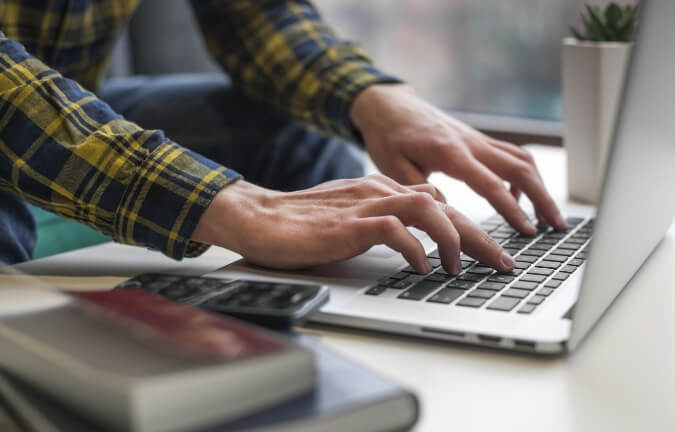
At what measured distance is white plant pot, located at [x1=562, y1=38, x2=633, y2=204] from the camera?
0.91 meters

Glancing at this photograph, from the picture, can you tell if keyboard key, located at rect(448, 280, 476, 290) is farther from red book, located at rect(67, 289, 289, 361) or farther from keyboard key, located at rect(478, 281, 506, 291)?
red book, located at rect(67, 289, 289, 361)

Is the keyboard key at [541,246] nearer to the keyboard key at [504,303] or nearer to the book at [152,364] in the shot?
the keyboard key at [504,303]

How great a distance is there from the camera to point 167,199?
642mm

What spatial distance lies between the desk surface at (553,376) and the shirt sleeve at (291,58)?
58cm

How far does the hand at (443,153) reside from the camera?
78cm

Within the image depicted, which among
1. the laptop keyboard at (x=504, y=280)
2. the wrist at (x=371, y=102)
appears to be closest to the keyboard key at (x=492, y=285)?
the laptop keyboard at (x=504, y=280)

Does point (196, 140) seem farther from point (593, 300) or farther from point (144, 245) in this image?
point (593, 300)

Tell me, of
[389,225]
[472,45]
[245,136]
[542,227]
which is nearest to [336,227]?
[389,225]

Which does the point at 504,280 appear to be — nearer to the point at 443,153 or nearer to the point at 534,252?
the point at 534,252

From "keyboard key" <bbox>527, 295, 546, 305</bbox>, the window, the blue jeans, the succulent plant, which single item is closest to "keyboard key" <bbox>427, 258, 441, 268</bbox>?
"keyboard key" <bbox>527, 295, 546, 305</bbox>

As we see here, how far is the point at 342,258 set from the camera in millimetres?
616

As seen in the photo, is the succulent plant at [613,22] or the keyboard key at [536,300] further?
the succulent plant at [613,22]

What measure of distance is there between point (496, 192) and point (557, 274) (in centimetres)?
19

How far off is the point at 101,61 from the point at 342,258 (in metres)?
0.78
